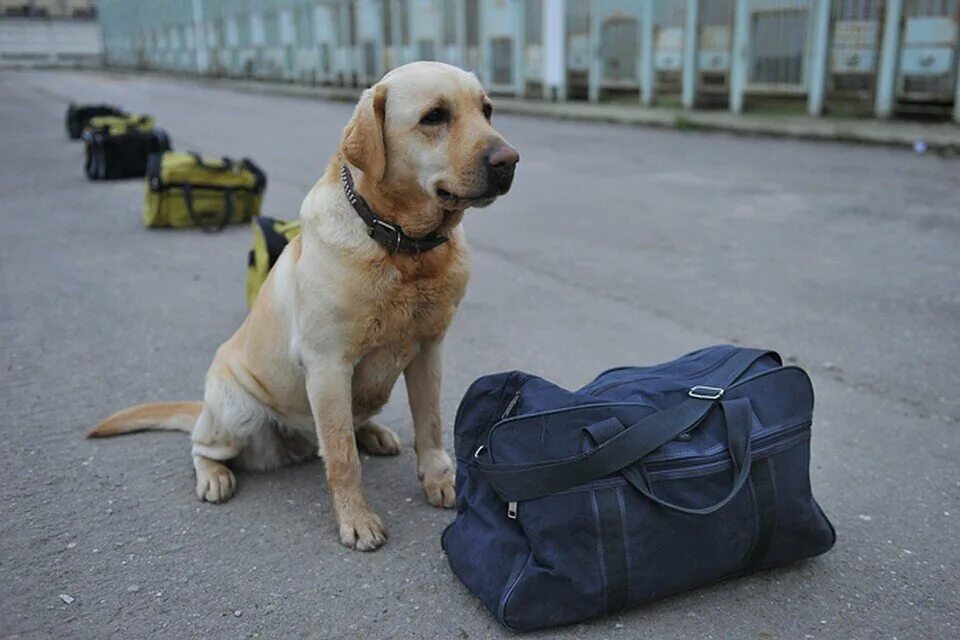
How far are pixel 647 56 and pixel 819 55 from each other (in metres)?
3.83

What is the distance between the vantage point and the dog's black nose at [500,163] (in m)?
2.55

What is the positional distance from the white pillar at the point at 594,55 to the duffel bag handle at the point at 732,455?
16.6 meters

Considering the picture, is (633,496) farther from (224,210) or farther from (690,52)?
(690,52)

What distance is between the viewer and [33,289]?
5848mm

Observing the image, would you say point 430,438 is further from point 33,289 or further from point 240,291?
point 33,289

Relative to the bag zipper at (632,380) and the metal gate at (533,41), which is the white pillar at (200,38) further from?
the bag zipper at (632,380)

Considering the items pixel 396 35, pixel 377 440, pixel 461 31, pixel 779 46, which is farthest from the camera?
pixel 396 35

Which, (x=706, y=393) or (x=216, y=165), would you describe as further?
(x=216, y=165)

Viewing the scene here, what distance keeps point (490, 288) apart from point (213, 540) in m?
3.20

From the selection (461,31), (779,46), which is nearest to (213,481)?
(779,46)

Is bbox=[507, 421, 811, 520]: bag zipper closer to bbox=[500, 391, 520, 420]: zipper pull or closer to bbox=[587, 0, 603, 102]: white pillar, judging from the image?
bbox=[500, 391, 520, 420]: zipper pull

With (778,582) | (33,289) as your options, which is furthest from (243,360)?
(33,289)

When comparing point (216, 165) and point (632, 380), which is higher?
point (216, 165)

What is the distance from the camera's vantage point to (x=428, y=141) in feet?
8.74
